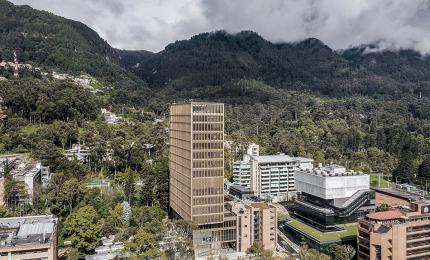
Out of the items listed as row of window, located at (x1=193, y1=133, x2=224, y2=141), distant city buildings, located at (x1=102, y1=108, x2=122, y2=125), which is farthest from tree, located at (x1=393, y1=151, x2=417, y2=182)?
distant city buildings, located at (x1=102, y1=108, x2=122, y2=125)

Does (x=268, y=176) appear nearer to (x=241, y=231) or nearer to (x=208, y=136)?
(x=241, y=231)

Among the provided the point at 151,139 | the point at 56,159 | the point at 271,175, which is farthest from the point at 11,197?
the point at 271,175

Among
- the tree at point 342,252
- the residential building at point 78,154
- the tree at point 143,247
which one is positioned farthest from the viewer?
the residential building at point 78,154

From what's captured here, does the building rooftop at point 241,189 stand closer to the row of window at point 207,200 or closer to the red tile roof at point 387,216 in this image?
the row of window at point 207,200

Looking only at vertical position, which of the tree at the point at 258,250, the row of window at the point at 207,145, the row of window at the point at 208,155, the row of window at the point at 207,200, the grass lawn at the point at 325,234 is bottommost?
the grass lawn at the point at 325,234

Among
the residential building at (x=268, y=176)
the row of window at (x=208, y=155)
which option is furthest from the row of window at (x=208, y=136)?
the residential building at (x=268, y=176)

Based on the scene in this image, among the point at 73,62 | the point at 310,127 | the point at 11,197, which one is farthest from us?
the point at 73,62

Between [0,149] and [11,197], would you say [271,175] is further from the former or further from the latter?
[0,149]

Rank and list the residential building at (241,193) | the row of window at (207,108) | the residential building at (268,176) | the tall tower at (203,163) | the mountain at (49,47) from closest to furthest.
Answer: the tall tower at (203,163) → the row of window at (207,108) → the residential building at (241,193) → the residential building at (268,176) → the mountain at (49,47)
